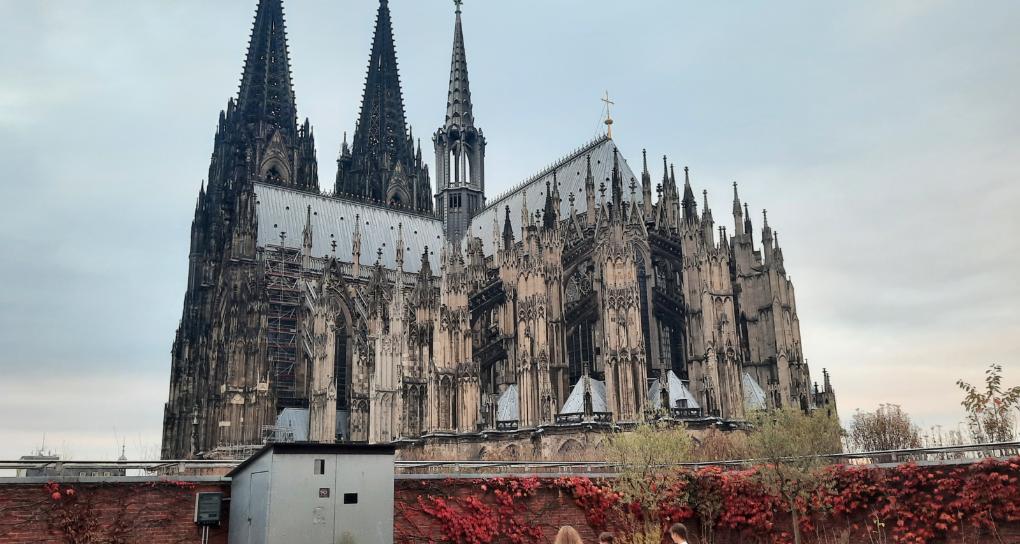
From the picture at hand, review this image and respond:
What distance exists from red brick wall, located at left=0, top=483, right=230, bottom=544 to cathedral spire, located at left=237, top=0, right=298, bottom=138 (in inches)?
2083

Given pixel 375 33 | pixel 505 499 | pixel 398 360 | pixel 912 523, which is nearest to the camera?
pixel 912 523

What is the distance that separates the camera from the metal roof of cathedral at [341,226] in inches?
2296

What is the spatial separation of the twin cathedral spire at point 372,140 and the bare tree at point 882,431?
3250cm

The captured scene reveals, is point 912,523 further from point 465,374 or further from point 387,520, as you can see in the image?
point 465,374

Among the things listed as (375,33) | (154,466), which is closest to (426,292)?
(154,466)

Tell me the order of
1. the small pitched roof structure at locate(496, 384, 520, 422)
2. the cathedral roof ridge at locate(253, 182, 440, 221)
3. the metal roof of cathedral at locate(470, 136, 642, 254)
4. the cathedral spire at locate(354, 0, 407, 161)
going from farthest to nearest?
1. the cathedral spire at locate(354, 0, 407, 161)
2. the cathedral roof ridge at locate(253, 182, 440, 221)
3. the metal roof of cathedral at locate(470, 136, 642, 254)
4. the small pitched roof structure at locate(496, 384, 520, 422)

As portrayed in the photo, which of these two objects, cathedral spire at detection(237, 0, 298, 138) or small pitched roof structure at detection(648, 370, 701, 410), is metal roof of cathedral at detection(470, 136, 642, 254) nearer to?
small pitched roof structure at detection(648, 370, 701, 410)

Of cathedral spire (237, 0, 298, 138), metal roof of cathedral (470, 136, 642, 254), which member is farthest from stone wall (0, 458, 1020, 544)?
cathedral spire (237, 0, 298, 138)

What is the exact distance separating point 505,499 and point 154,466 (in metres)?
7.51

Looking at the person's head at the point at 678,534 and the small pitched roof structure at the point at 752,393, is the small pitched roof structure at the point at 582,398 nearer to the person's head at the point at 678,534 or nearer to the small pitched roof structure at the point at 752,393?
the small pitched roof structure at the point at 752,393

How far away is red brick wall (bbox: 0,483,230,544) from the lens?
14984mm

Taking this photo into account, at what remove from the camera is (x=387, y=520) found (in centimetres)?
1506

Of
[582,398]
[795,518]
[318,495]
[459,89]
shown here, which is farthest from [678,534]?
[459,89]

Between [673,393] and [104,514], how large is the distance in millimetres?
22788
